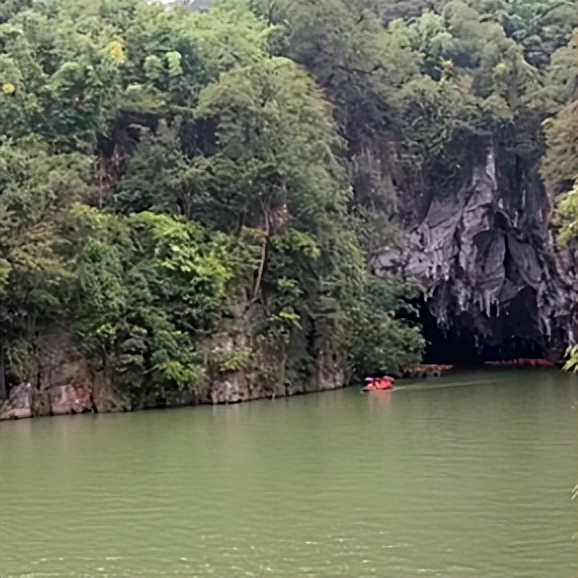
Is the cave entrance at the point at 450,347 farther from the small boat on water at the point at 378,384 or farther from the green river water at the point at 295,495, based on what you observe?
the green river water at the point at 295,495

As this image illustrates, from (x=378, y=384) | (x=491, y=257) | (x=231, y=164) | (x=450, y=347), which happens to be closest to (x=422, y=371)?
(x=378, y=384)

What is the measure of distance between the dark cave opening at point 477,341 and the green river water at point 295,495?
14141mm

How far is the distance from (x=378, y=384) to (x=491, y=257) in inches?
343

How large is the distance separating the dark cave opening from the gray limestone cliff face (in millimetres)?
552

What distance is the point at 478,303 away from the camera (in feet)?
102

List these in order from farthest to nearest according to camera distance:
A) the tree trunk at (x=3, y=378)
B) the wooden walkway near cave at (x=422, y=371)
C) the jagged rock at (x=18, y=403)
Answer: the wooden walkway near cave at (x=422, y=371) → the tree trunk at (x=3, y=378) → the jagged rock at (x=18, y=403)

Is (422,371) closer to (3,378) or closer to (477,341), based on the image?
(477,341)

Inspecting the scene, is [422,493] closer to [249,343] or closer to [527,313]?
[249,343]

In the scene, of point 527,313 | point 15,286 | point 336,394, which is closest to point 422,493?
point 15,286

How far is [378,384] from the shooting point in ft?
76.5

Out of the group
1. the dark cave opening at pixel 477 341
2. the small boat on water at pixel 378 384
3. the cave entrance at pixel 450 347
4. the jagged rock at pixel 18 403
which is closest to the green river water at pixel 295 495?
the jagged rock at pixel 18 403

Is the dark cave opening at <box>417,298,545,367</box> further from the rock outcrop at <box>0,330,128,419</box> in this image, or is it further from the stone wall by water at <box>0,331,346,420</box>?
the rock outcrop at <box>0,330,128,419</box>

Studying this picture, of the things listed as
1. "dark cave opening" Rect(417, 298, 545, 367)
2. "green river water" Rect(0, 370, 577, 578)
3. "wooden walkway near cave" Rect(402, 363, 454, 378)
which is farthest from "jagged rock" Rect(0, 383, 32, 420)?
"dark cave opening" Rect(417, 298, 545, 367)

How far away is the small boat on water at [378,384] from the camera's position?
76.0 feet
